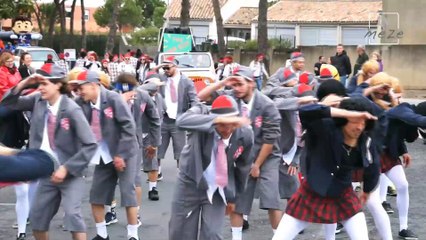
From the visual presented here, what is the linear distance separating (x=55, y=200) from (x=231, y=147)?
173 centimetres

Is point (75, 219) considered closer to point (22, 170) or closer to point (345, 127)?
point (345, 127)

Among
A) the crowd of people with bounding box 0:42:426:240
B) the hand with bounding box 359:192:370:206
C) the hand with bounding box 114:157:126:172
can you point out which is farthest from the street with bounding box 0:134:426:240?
the hand with bounding box 359:192:370:206

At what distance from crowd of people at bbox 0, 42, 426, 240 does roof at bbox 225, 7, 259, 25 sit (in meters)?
63.0

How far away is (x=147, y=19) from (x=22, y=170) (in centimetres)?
9760

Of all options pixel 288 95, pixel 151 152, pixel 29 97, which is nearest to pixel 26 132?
pixel 29 97

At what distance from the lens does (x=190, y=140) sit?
677cm

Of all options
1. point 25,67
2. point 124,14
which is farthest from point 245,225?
point 124,14

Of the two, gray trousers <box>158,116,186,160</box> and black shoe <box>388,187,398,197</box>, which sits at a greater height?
gray trousers <box>158,116,186,160</box>

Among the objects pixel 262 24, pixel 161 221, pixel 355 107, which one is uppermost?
pixel 262 24

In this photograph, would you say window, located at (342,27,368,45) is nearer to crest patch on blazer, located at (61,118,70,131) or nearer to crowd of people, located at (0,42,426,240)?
crowd of people, located at (0,42,426,240)

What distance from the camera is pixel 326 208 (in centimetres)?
656

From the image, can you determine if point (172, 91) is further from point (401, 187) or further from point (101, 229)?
point (401, 187)

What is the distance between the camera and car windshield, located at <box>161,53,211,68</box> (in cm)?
2568

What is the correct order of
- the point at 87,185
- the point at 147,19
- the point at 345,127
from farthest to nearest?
the point at 147,19 < the point at 87,185 < the point at 345,127
